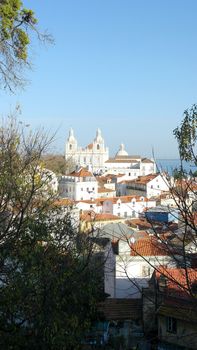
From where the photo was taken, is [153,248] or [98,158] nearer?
[153,248]

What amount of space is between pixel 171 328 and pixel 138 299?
2716 mm

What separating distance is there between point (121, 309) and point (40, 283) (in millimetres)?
8452

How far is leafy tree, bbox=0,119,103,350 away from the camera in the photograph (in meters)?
5.31

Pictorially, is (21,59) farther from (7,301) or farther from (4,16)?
(7,301)

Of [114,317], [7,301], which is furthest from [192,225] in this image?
[114,317]

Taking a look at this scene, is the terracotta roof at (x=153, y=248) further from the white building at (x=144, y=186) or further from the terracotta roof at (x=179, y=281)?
the white building at (x=144, y=186)

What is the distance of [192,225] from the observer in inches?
199

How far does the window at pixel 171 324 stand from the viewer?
1137 centimetres

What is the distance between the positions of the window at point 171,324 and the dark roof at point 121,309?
1.72 meters

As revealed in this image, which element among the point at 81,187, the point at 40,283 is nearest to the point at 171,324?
the point at 40,283

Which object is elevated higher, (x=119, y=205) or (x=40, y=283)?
(x=119, y=205)

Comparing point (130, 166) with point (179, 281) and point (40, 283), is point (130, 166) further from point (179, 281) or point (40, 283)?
point (40, 283)

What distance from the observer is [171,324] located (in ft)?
37.6

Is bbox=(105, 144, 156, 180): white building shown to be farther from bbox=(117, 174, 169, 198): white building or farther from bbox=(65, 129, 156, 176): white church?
bbox=(117, 174, 169, 198): white building
